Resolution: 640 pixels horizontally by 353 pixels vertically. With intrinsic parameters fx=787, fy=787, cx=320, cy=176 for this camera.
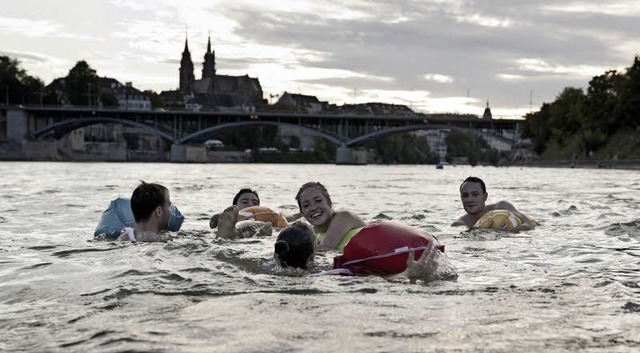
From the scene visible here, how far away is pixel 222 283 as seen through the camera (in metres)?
6.18

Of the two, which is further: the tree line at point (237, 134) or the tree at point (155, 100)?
the tree at point (155, 100)

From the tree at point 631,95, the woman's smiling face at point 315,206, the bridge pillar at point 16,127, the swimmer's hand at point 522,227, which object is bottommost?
the swimmer's hand at point 522,227

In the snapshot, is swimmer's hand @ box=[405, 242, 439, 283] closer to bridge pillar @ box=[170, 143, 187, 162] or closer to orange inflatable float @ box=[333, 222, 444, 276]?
orange inflatable float @ box=[333, 222, 444, 276]

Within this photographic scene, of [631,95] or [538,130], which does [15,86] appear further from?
[631,95]

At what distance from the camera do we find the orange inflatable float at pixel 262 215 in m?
10.6

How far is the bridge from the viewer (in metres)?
94.6

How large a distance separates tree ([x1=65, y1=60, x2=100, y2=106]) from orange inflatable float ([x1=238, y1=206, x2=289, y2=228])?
11112 cm

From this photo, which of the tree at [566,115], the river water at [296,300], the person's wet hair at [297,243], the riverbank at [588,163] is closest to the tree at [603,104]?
the tree at [566,115]

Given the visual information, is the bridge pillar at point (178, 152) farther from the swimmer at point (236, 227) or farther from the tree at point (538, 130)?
the swimmer at point (236, 227)

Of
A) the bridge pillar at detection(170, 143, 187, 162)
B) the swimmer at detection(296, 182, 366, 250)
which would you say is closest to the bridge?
the bridge pillar at detection(170, 143, 187, 162)

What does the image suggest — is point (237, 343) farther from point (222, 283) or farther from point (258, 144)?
point (258, 144)

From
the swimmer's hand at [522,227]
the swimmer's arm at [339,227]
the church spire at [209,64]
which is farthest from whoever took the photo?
the church spire at [209,64]

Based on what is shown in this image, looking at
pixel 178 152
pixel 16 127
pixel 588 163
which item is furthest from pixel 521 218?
pixel 16 127

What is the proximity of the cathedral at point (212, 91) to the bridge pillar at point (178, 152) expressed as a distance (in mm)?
76489
